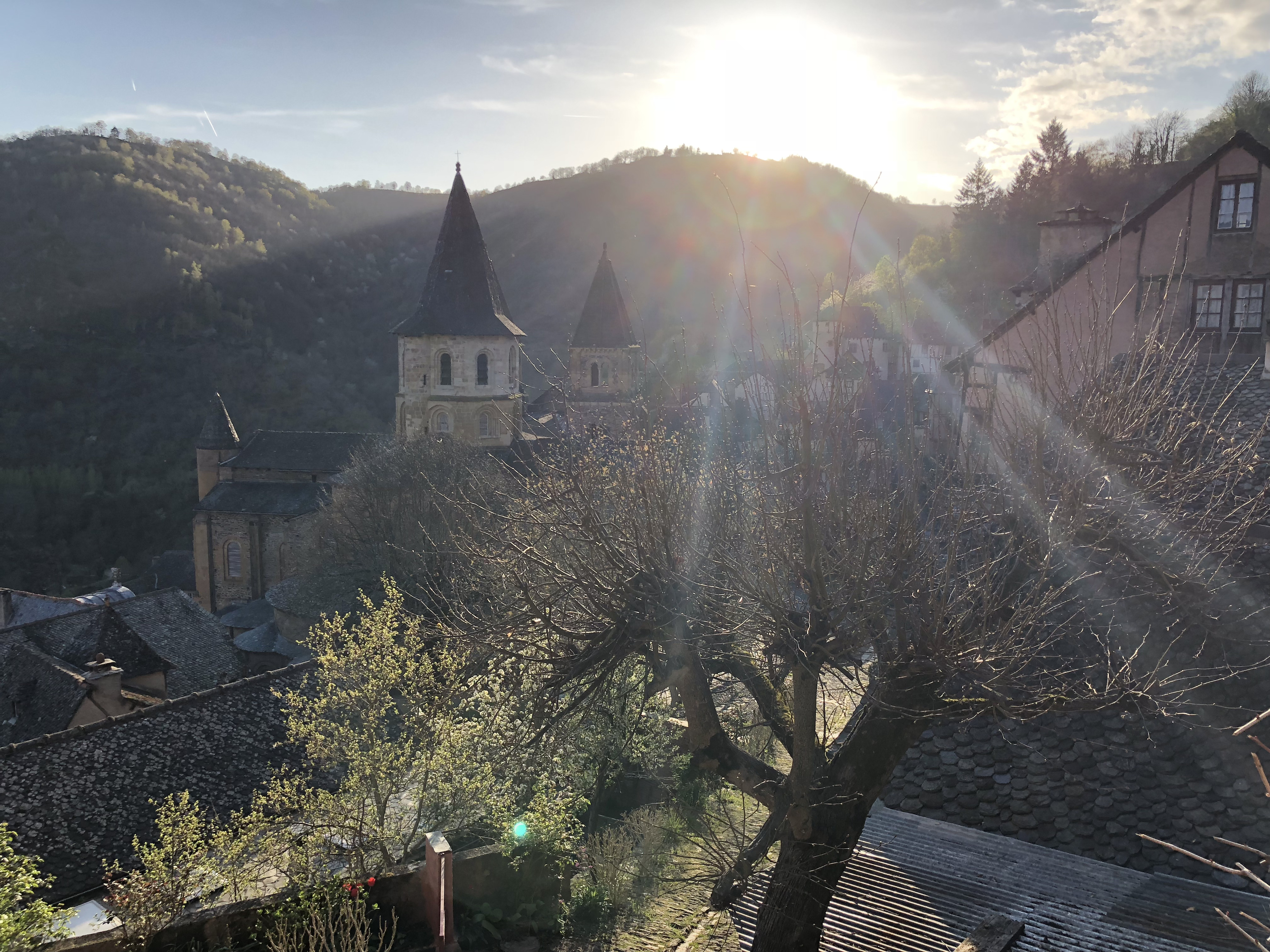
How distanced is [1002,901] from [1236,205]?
1319 centimetres

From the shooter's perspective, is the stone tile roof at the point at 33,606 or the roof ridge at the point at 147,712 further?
the stone tile roof at the point at 33,606

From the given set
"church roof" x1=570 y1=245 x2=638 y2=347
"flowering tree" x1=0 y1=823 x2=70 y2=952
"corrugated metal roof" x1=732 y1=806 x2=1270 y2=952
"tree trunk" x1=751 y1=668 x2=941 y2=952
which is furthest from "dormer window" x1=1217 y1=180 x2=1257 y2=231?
"church roof" x1=570 y1=245 x2=638 y2=347

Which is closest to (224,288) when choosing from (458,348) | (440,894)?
(458,348)

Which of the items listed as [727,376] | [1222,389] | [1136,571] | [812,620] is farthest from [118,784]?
[727,376]

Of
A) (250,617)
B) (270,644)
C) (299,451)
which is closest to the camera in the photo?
(270,644)

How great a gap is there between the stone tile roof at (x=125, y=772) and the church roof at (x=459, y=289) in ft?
58.1

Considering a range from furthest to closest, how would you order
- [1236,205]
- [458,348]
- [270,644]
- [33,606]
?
[458,348], [33,606], [270,644], [1236,205]

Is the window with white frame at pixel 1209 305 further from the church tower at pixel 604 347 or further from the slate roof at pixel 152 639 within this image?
the slate roof at pixel 152 639

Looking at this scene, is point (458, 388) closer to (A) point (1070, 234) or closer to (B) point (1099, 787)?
(A) point (1070, 234)

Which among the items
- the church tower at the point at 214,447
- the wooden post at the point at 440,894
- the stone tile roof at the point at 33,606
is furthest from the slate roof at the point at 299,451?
the wooden post at the point at 440,894

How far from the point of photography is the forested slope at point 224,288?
6050 centimetres

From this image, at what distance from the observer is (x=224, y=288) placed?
259 feet

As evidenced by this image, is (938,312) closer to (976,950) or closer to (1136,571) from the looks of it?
(1136,571)

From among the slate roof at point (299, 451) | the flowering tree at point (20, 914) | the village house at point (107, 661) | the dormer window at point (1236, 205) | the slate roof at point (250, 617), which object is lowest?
the slate roof at point (250, 617)
